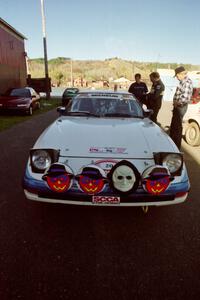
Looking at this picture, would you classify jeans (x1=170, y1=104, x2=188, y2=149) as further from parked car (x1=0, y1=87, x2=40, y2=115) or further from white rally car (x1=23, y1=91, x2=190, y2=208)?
parked car (x1=0, y1=87, x2=40, y2=115)

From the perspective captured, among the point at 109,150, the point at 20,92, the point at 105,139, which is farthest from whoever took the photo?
the point at 20,92

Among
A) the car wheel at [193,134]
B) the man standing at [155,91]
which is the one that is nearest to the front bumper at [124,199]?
the car wheel at [193,134]

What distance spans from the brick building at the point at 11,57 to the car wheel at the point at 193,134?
1399 centimetres

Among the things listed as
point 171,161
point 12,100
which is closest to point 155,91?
point 171,161

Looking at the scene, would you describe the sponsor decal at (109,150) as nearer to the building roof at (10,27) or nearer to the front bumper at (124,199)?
the front bumper at (124,199)

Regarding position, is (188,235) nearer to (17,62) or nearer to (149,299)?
(149,299)

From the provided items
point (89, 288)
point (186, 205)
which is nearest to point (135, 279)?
point (89, 288)

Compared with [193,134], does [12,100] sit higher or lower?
higher

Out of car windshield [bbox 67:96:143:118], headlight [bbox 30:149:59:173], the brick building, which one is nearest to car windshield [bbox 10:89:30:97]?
the brick building

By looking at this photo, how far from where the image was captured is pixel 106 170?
94.3 inches

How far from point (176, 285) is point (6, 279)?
4.40 feet

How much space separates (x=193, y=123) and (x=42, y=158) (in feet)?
17.3

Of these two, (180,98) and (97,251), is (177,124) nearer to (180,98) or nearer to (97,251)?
(180,98)

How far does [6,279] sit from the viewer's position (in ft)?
6.42
